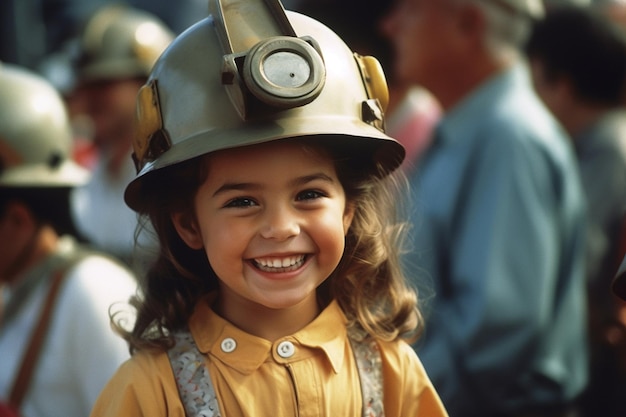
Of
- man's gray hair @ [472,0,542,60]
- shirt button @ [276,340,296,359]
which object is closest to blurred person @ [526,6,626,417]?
man's gray hair @ [472,0,542,60]

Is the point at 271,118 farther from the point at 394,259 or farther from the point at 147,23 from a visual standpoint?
the point at 147,23

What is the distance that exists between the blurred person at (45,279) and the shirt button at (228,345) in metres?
1.37

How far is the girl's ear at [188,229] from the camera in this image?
3184mm

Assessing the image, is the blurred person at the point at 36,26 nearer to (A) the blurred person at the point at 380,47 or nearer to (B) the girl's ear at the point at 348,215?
(A) the blurred person at the point at 380,47

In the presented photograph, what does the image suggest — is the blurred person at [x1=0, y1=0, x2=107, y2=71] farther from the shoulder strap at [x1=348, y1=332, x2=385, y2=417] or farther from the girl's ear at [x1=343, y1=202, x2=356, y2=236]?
the shoulder strap at [x1=348, y1=332, x2=385, y2=417]

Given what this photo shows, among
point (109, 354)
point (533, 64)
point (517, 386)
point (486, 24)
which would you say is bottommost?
point (517, 386)

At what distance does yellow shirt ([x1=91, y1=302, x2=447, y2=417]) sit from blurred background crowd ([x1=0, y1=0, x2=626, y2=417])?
1.42 meters

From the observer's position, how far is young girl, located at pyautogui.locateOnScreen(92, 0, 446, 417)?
294cm

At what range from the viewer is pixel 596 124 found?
6.45 meters

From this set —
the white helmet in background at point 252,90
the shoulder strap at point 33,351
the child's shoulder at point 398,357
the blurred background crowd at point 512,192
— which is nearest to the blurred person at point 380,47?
the blurred background crowd at point 512,192

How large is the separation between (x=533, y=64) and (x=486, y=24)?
3.68 ft

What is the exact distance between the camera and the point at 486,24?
5629mm

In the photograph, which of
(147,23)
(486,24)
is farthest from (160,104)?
(147,23)

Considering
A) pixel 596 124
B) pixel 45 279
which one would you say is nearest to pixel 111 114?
pixel 596 124
